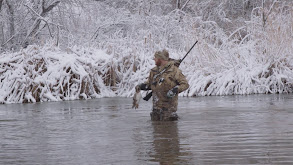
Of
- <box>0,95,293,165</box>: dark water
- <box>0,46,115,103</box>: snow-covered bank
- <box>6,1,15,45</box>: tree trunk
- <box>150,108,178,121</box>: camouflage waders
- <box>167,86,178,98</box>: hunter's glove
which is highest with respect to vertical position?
<box>6,1,15,45</box>: tree trunk

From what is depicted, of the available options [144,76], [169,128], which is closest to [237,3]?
[144,76]

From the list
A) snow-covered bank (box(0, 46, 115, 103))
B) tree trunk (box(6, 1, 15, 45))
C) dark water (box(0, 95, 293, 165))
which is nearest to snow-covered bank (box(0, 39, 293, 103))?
snow-covered bank (box(0, 46, 115, 103))

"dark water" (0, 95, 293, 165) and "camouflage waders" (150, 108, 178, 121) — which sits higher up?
"camouflage waders" (150, 108, 178, 121)

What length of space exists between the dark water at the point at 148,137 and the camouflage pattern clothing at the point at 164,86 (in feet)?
0.80

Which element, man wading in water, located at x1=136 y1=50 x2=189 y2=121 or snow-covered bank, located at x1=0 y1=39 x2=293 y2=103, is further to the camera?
snow-covered bank, located at x1=0 y1=39 x2=293 y2=103

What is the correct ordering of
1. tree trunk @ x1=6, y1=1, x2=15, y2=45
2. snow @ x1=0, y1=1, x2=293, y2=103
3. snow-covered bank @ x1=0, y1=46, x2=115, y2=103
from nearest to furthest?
snow-covered bank @ x1=0, y1=46, x2=115, y2=103, snow @ x1=0, y1=1, x2=293, y2=103, tree trunk @ x1=6, y1=1, x2=15, y2=45

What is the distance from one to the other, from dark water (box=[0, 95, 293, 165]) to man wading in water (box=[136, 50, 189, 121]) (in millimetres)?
253

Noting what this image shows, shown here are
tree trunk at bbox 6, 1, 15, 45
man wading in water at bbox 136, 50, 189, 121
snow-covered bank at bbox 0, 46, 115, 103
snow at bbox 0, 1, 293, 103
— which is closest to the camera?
man wading in water at bbox 136, 50, 189, 121

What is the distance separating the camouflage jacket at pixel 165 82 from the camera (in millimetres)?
9570

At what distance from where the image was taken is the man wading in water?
9562 millimetres

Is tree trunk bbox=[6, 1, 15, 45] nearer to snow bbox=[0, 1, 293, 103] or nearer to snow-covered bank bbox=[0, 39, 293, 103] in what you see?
snow bbox=[0, 1, 293, 103]

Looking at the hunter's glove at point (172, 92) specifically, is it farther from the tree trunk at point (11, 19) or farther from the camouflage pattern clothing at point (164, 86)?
the tree trunk at point (11, 19)

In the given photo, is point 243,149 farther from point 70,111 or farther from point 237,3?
point 237,3

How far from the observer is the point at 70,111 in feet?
42.3
